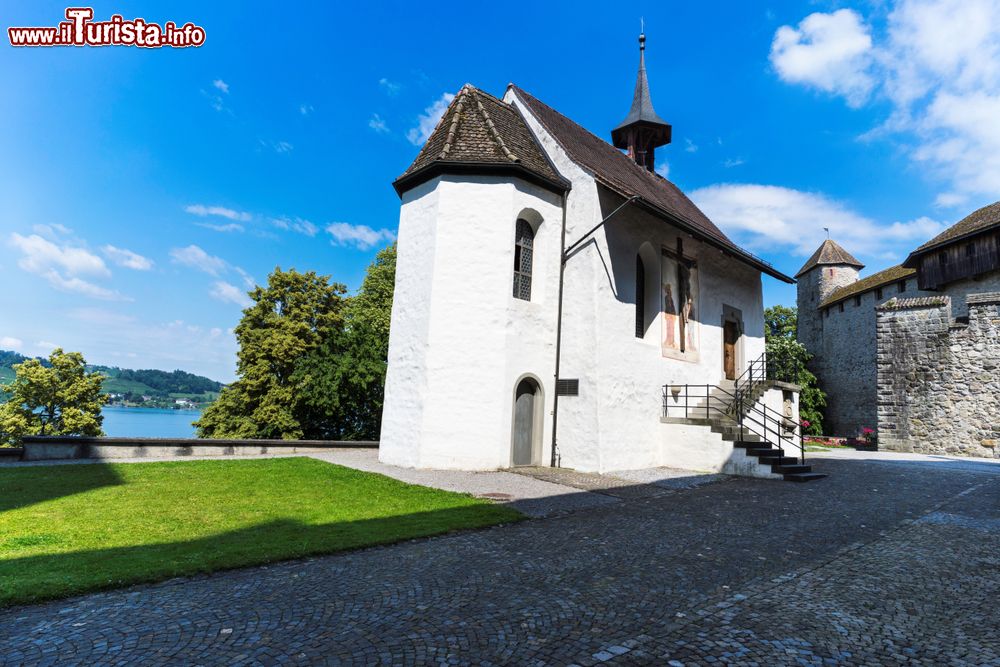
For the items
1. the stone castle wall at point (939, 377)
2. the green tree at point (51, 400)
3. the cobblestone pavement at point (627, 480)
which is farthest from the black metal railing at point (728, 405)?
the green tree at point (51, 400)

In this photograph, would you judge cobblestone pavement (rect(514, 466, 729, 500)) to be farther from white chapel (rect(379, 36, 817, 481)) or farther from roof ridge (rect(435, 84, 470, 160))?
roof ridge (rect(435, 84, 470, 160))

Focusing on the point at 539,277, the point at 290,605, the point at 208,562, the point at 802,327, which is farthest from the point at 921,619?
the point at 802,327

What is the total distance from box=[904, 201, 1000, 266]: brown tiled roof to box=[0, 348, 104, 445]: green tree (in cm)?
4158

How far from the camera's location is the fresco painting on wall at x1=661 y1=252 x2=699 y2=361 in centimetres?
1575

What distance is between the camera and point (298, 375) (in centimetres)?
2050

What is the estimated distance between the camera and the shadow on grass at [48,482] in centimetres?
750

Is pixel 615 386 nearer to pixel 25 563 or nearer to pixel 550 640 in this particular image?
pixel 550 640

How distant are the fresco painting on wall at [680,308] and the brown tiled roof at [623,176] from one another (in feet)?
4.22

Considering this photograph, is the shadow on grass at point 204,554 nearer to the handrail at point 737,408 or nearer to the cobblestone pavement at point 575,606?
the cobblestone pavement at point 575,606

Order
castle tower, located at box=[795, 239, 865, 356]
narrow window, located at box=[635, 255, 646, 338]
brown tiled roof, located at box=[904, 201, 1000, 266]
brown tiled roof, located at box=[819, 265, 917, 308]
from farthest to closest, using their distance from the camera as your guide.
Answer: castle tower, located at box=[795, 239, 865, 356] < brown tiled roof, located at box=[819, 265, 917, 308] < brown tiled roof, located at box=[904, 201, 1000, 266] < narrow window, located at box=[635, 255, 646, 338]

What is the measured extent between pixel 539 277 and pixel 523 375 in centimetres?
270

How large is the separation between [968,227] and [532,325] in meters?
23.4

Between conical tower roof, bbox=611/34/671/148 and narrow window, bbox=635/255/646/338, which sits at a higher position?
conical tower roof, bbox=611/34/671/148

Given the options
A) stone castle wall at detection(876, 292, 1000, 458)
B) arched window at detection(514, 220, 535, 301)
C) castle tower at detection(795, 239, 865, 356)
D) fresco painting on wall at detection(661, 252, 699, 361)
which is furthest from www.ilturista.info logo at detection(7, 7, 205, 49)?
castle tower at detection(795, 239, 865, 356)
